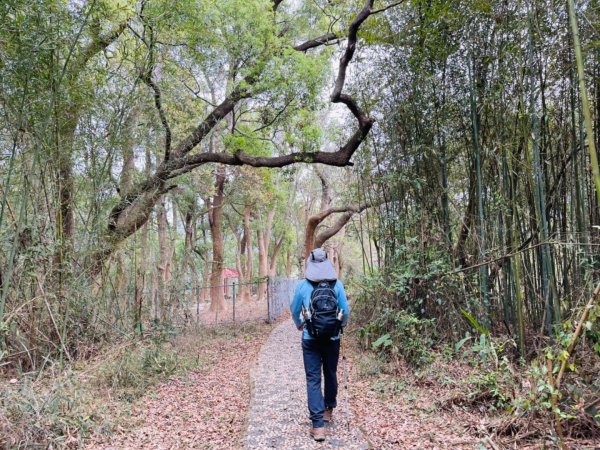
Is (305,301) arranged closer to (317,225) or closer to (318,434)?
(318,434)

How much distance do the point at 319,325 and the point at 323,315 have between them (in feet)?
0.27

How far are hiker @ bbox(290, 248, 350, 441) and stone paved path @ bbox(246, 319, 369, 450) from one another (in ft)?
0.45

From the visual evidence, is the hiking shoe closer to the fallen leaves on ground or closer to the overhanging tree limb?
the fallen leaves on ground

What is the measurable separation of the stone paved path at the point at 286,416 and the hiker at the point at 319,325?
0.45 ft

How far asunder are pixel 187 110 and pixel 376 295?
5484 millimetres

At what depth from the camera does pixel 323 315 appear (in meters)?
3.10

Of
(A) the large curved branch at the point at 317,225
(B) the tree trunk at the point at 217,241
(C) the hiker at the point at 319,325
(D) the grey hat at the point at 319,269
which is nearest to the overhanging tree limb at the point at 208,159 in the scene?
(D) the grey hat at the point at 319,269

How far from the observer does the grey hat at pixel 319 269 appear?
325cm

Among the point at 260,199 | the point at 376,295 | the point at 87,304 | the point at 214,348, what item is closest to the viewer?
the point at 87,304

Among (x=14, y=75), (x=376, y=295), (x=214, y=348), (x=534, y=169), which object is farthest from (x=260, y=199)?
(x=534, y=169)

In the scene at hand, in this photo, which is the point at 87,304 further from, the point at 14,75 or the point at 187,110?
the point at 187,110

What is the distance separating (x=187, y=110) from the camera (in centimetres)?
834

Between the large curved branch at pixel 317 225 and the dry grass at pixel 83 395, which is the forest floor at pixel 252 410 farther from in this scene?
the large curved branch at pixel 317 225

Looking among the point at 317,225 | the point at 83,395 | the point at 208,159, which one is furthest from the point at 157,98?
the point at 317,225
